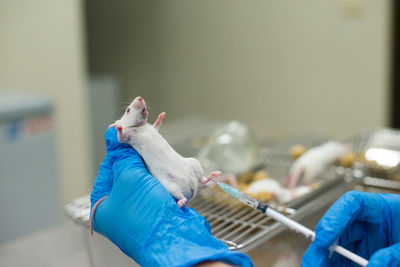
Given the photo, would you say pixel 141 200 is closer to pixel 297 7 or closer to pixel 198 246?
pixel 198 246

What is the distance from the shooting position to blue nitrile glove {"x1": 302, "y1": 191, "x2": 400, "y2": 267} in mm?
582

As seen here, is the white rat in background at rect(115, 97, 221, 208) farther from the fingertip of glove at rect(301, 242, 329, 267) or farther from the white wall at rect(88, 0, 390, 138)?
the white wall at rect(88, 0, 390, 138)

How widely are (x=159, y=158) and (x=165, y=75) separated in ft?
8.93

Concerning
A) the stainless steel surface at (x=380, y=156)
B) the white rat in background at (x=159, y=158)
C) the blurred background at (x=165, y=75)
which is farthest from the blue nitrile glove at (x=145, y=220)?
the stainless steel surface at (x=380, y=156)

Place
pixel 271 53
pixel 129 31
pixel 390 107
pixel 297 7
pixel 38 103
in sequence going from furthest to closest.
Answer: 1. pixel 129 31
2. pixel 271 53
3. pixel 297 7
4. pixel 390 107
5. pixel 38 103

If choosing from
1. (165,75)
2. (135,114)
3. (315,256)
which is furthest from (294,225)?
(165,75)

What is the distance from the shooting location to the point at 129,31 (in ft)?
11.3

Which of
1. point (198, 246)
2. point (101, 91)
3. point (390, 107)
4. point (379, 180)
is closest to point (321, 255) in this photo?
point (198, 246)

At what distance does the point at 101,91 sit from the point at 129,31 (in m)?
0.89

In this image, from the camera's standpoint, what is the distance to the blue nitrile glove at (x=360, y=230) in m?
0.58

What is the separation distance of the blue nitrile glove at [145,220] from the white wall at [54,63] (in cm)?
140

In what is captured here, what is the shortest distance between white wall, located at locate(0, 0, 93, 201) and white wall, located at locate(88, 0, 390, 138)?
34.9 inches

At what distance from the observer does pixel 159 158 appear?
2.07 ft

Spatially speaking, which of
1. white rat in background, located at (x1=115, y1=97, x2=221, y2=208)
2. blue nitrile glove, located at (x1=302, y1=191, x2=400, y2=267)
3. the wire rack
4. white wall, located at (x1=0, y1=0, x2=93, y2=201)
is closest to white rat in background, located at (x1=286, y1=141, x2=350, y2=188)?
the wire rack
